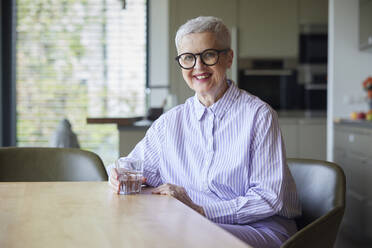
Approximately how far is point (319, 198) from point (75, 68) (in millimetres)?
5055

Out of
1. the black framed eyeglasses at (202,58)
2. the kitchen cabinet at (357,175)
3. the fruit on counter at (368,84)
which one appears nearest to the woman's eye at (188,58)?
the black framed eyeglasses at (202,58)

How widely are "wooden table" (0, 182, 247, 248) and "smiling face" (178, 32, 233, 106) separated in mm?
519

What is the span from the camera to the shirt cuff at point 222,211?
1.54 metres

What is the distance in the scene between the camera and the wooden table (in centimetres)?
93

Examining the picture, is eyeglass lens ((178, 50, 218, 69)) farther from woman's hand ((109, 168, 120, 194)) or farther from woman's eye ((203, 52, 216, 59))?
woman's hand ((109, 168, 120, 194))

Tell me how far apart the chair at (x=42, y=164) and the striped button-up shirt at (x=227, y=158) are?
234 mm

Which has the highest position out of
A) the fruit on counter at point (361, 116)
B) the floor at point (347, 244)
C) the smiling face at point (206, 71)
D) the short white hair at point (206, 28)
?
the short white hair at point (206, 28)

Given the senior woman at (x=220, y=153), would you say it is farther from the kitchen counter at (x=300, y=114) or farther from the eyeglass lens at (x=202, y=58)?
the kitchen counter at (x=300, y=114)

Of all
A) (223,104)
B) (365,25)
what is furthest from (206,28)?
(365,25)

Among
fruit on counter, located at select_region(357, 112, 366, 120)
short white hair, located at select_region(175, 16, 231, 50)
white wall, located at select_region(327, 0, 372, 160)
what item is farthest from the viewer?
white wall, located at select_region(327, 0, 372, 160)

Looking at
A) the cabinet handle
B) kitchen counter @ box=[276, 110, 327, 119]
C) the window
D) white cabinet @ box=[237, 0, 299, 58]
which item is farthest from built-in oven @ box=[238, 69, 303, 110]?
the cabinet handle

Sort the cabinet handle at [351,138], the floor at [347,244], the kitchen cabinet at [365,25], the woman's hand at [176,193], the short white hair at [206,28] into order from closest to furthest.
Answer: the woman's hand at [176,193] → the short white hair at [206,28] → the floor at [347,244] → the cabinet handle at [351,138] → the kitchen cabinet at [365,25]

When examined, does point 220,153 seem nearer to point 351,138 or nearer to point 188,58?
point 188,58

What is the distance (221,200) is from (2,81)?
207 inches
